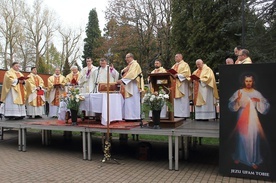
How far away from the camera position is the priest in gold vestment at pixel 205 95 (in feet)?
29.8

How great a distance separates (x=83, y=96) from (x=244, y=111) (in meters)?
4.30

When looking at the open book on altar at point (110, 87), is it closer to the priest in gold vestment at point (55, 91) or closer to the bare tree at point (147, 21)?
the priest in gold vestment at point (55, 91)

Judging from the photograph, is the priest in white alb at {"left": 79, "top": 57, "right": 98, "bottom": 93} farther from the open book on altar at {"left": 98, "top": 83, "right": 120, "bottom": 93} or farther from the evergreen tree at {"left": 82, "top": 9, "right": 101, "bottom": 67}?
the evergreen tree at {"left": 82, "top": 9, "right": 101, "bottom": 67}

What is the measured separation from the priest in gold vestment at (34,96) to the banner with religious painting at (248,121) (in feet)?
25.6

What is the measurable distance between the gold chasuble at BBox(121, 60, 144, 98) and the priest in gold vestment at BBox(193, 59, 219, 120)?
5.78ft

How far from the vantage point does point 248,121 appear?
239 inches

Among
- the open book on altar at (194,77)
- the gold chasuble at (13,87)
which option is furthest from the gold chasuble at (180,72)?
the gold chasuble at (13,87)

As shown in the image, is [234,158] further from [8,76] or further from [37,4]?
[37,4]

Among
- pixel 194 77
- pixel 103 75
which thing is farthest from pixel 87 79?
pixel 194 77

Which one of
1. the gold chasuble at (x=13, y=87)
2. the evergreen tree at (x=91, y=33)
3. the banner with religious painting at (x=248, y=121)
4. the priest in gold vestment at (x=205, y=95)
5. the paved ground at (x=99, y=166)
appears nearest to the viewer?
the banner with religious painting at (x=248, y=121)

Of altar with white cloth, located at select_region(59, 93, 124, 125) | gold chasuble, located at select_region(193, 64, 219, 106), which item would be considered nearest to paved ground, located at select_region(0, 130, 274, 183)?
altar with white cloth, located at select_region(59, 93, 124, 125)

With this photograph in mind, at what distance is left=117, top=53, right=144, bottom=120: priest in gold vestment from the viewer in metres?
9.14

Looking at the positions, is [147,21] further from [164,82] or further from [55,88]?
[164,82]

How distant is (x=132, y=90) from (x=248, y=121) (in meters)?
4.08
